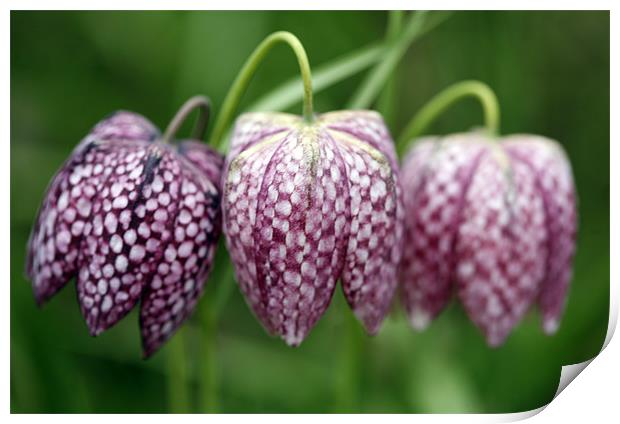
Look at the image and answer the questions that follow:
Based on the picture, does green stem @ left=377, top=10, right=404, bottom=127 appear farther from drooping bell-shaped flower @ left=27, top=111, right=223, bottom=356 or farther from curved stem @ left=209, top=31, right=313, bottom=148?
drooping bell-shaped flower @ left=27, top=111, right=223, bottom=356

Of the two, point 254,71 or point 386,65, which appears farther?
point 386,65

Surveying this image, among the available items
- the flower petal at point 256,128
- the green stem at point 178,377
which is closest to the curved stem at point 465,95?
the flower petal at point 256,128

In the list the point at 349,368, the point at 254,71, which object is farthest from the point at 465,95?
the point at 349,368

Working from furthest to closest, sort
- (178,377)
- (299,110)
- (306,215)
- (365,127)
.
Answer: (299,110) → (178,377) → (365,127) → (306,215)

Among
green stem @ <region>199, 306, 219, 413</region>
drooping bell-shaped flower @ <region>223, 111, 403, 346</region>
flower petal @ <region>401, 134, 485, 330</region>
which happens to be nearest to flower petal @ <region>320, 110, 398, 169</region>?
drooping bell-shaped flower @ <region>223, 111, 403, 346</region>

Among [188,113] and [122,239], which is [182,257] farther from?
[188,113]

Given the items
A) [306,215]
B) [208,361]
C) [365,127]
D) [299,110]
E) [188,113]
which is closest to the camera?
[306,215]
